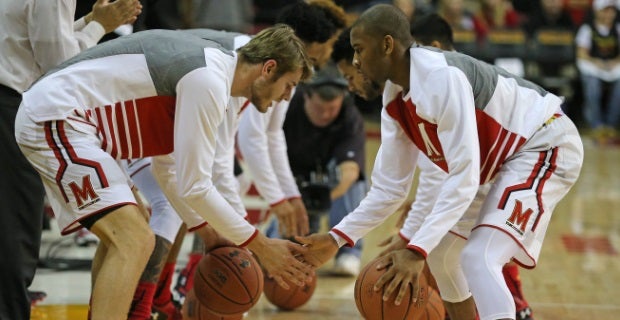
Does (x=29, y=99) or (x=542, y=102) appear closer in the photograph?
(x=29, y=99)

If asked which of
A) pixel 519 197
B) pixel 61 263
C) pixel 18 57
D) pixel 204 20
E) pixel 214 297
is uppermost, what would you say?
pixel 18 57

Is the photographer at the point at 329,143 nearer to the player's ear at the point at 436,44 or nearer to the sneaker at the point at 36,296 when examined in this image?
the player's ear at the point at 436,44

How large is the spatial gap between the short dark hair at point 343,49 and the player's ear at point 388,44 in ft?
4.08

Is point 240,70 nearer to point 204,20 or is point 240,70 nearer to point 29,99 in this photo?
point 29,99

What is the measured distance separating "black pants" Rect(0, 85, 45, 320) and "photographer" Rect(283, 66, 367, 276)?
2699 mm

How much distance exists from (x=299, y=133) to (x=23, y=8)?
293 centimetres

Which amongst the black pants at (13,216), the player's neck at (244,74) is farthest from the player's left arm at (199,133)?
the black pants at (13,216)

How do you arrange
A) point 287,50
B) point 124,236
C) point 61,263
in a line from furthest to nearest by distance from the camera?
point 61,263, point 287,50, point 124,236

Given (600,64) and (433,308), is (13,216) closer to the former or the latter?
(433,308)

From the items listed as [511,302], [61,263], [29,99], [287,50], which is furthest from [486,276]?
[61,263]

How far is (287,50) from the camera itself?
4.68 m

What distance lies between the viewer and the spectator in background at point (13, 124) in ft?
15.6

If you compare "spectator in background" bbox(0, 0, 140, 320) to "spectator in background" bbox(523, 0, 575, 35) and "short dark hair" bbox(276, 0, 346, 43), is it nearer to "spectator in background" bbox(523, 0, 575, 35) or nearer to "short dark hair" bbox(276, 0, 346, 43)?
"short dark hair" bbox(276, 0, 346, 43)

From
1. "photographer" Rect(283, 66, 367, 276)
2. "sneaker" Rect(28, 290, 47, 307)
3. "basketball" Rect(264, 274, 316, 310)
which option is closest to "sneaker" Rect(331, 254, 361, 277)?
"photographer" Rect(283, 66, 367, 276)
